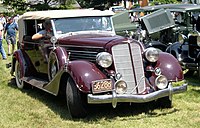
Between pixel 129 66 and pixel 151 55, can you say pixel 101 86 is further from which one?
pixel 151 55

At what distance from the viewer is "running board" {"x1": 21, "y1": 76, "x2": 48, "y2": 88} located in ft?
23.1

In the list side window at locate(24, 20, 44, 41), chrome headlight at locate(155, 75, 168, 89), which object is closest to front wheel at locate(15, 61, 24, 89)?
side window at locate(24, 20, 44, 41)

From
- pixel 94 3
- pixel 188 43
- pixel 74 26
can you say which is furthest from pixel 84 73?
pixel 94 3

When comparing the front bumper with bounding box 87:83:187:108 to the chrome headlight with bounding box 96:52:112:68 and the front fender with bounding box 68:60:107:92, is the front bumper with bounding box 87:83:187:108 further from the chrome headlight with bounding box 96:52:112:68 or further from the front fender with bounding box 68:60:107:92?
the chrome headlight with bounding box 96:52:112:68

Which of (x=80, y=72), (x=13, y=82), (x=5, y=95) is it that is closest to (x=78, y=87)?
(x=80, y=72)

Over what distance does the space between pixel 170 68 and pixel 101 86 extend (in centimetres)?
128

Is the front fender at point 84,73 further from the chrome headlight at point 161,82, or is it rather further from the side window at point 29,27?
the side window at point 29,27

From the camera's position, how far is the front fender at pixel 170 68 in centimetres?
587

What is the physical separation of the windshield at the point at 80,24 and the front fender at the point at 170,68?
1.53 m

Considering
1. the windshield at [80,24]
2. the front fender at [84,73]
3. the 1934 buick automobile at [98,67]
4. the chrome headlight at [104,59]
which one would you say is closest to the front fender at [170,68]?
the 1934 buick automobile at [98,67]

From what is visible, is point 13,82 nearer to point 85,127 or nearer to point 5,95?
point 5,95

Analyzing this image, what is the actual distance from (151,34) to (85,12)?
459 cm

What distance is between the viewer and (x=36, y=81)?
24.6ft

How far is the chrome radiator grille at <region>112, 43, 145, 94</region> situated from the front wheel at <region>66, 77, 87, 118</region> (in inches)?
27.1
